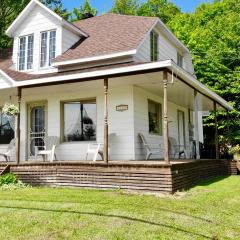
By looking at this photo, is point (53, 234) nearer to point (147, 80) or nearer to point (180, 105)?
point (147, 80)

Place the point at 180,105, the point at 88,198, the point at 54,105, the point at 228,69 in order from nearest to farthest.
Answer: the point at 88,198
the point at 54,105
the point at 180,105
the point at 228,69

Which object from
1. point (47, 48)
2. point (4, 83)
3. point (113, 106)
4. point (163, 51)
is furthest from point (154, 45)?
point (4, 83)

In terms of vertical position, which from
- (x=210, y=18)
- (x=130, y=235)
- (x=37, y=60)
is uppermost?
(x=210, y=18)

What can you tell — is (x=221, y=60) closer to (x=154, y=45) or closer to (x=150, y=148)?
(x=154, y=45)

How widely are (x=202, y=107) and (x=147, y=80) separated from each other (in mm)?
7761

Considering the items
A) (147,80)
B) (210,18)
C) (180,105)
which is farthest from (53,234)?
(210,18)

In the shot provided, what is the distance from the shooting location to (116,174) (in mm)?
9773

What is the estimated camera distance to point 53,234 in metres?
5.80

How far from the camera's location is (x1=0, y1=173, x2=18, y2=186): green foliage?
10819 mm

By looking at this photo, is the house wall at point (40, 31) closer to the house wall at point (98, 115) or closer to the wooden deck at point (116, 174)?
the house wall at point (98, 115)

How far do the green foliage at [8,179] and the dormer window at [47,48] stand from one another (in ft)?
16.9

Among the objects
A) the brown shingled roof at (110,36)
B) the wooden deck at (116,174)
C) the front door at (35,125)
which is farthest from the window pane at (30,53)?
the wooden deck at (116,174)

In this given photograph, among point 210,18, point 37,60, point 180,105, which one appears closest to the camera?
point 37,60

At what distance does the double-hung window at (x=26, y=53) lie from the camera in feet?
49.5
